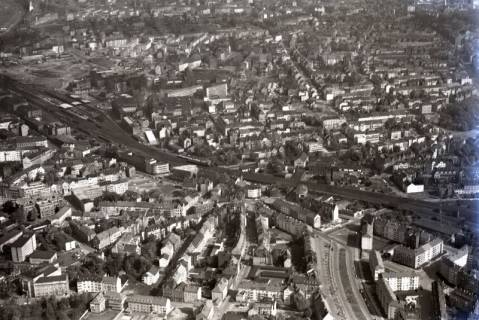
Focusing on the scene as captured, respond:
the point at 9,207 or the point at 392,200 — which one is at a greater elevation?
the point at 9,207

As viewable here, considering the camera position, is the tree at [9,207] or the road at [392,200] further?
the tree at [9,207]

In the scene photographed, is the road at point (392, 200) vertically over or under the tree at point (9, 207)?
under

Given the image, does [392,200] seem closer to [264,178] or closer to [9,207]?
[264,178]

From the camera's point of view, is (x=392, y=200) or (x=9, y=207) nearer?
(x=9, y=207)

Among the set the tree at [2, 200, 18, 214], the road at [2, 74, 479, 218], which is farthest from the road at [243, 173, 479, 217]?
the tree at [2, 200, 18, 214]

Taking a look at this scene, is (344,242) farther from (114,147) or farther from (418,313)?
(114,147)

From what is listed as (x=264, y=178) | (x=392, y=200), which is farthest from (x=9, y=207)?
(x=392, y=200)

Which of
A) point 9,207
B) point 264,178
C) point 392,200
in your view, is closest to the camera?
point 9,207

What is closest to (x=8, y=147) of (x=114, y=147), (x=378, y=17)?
(x=114, y=147)

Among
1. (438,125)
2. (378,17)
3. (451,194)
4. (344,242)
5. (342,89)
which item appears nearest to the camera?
(344,242)

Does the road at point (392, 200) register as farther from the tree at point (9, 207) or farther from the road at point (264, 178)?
the tree at point (9, 207)

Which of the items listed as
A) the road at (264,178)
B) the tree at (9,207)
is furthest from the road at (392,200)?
the tree at (9,207)
